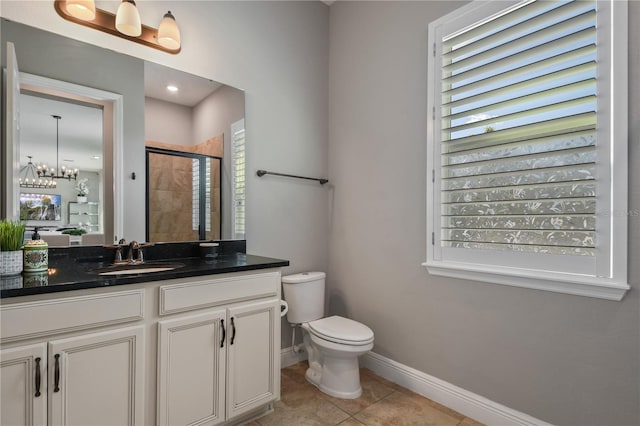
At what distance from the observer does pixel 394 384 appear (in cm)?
225

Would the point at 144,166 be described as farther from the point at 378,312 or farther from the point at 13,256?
the point at 378,312

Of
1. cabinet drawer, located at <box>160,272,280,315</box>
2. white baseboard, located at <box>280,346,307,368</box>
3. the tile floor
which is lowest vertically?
the tile floor

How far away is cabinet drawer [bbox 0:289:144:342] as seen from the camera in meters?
1.13

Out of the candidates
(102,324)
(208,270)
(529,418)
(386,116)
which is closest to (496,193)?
(386,116)

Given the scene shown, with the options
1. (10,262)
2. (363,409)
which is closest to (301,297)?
(363,409)

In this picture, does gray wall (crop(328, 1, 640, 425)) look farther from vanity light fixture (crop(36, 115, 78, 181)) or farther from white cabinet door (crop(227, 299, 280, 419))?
vanity light fixture (crop(36, 115, 78, 181))

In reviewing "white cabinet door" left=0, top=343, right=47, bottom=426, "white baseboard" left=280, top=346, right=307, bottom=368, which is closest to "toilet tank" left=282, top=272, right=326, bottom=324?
"white baseboard" left=280, top=346, right=307, bottom=368

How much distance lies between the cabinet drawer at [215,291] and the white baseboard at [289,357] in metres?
0.87

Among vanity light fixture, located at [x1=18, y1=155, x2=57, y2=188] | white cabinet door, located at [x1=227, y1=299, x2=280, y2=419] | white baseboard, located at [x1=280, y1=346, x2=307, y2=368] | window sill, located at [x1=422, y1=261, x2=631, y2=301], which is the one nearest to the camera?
window sill, located at [x1=422, y1=261, x2=631, y2=301]

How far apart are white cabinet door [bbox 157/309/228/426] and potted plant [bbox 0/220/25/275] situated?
1.98ft

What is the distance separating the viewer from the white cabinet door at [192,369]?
146cm

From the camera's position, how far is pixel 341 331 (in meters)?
2.09

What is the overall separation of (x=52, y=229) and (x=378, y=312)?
2.03 meters

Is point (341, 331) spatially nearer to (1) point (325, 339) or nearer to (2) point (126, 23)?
(1) point (325, 339)
